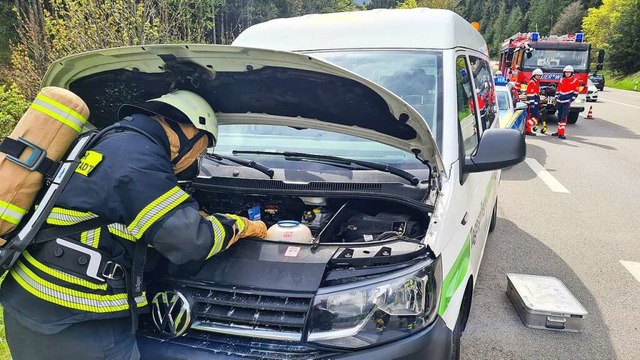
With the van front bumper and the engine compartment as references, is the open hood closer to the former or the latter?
the engine compartment

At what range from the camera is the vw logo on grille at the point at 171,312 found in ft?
6.24

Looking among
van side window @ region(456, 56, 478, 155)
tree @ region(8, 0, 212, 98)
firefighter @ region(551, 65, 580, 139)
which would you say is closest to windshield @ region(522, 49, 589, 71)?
firefighter @ region(551, 65, 580, 139)

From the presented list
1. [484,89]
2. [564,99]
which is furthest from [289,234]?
[564,99]

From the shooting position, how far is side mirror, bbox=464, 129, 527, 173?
2.46 meters

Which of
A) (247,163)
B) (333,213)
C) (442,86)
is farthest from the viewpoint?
(442,86)

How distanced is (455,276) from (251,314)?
41.8 inches

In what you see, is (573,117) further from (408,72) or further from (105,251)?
(105,251)

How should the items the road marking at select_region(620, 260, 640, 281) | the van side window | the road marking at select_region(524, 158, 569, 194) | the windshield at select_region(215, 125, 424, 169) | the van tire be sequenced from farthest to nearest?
1. the road marking at select_region(524, 158, 569, 194)
2. the road marking at select_region(620, 260, 640, 281)
3. the van side window
4. the windshield at select_region(215, 125, 424, 169)
5. the van tire

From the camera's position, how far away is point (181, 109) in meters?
1.96

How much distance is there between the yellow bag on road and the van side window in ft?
6.69

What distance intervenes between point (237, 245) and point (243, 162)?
751 millimetres

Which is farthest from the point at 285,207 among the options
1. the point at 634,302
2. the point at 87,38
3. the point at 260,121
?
the point at 87,38

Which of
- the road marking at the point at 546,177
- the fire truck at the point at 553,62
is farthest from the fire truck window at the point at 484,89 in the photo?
the fire truck at the point at 553,62

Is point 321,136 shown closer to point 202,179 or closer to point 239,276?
point 202,179
